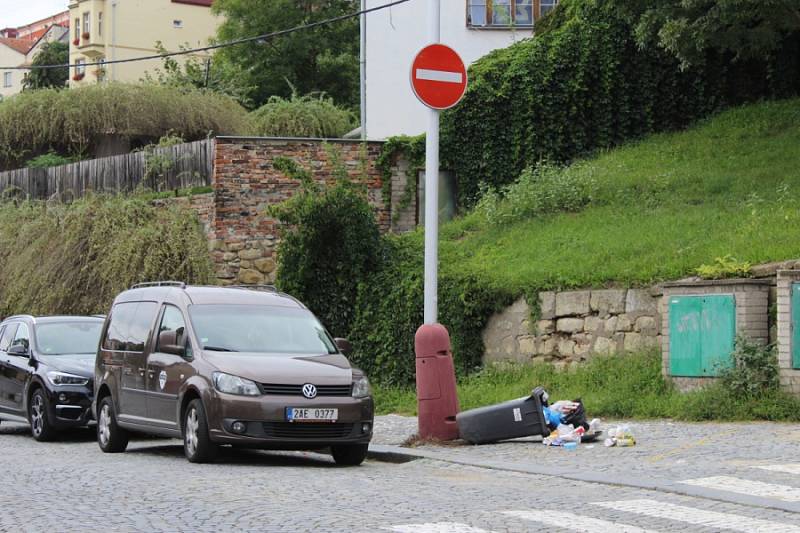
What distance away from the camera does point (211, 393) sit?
503 inches

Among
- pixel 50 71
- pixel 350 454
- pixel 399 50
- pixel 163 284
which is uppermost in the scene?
pixel 50 71

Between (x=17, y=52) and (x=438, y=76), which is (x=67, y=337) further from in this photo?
(x=17, y=52)

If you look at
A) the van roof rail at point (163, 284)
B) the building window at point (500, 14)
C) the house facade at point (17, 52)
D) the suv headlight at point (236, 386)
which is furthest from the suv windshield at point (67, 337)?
the house facade at point (17, 52)

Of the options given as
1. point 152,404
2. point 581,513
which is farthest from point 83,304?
point 581,513

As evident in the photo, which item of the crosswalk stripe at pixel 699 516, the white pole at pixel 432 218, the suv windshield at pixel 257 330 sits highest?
the white pole at pixel 432 218

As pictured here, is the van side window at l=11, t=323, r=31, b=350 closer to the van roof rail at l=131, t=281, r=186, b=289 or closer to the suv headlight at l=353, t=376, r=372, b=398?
the van roof rail at l=131, t=281, r=186, b=289

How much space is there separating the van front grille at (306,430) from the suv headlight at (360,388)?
38cm

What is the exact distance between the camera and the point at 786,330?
1448 centimetres

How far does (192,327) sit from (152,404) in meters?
1.03

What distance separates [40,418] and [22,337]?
1889mm

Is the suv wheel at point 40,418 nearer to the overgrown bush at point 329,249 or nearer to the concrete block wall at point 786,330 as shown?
the overgrown bush at point 329,249

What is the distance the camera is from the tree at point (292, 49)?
56.1 meters

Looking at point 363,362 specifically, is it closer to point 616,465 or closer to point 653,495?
point 616,465

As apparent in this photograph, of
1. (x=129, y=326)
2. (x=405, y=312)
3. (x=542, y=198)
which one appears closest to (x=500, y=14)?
(x=542, y=198)
